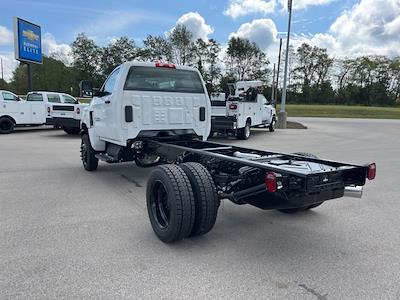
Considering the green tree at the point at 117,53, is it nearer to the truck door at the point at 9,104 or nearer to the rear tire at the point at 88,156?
the truck door at the point at 9,104

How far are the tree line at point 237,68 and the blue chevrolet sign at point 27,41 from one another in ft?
159

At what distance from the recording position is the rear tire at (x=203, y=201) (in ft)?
11.8

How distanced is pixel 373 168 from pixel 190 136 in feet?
12.0

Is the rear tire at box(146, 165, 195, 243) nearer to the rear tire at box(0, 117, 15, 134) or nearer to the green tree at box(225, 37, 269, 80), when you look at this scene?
the rear tire at box(0, 117, 15, 134)

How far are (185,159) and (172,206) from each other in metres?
1.52

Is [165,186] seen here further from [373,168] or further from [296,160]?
[373,168]

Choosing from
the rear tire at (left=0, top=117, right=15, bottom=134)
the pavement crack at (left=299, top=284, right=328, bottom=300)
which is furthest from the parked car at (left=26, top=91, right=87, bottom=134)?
the pavement crack at (left=299, top=284, right=328, bottom=300)

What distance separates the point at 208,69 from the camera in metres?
79.9

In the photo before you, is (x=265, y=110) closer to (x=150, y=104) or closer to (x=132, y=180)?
(x=132, y=180)

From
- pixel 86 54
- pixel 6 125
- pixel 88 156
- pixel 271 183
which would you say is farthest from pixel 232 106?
pixel 86 54

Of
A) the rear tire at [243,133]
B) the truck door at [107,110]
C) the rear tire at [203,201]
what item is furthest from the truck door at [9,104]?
the rear tire at [203,201]

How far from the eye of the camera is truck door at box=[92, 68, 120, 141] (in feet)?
19.5

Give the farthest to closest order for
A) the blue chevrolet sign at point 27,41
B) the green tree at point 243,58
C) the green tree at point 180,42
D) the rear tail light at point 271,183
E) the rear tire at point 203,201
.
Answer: the green tree at point 243,58 → the green tree at point 180,42 → the blue chevrolet sign at point 27,41 → the rear tire at point 203,201 → the rear tail light at point 271,183

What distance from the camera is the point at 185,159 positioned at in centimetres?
507
